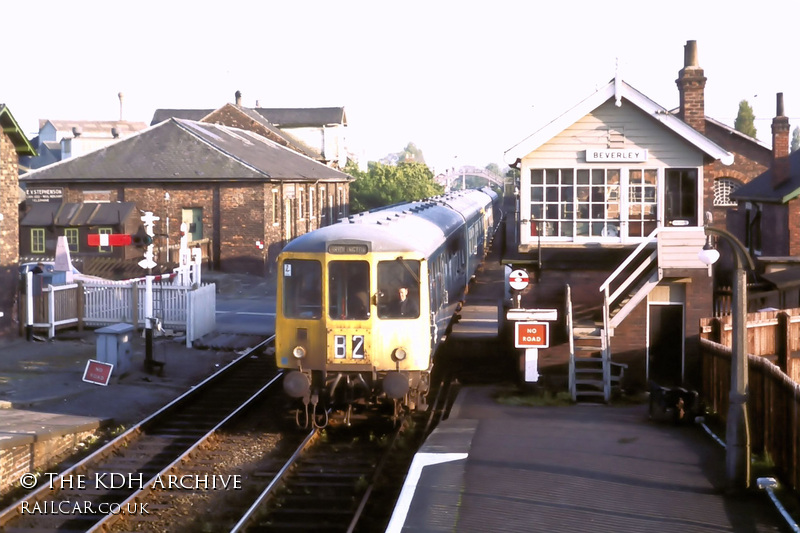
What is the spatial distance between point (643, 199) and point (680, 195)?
27.9 inches

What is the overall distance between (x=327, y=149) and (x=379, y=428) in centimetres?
5021

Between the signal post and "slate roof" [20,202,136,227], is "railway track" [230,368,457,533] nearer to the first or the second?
the signal post

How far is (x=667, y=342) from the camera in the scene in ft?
59.1

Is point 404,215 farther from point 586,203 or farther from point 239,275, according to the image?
point 239,275

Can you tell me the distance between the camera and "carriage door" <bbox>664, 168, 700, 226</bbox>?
17953 mm

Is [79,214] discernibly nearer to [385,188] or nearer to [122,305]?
[122,305]

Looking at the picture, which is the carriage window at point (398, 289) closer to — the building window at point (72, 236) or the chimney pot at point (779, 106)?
the chimney pot at point (779, 106)

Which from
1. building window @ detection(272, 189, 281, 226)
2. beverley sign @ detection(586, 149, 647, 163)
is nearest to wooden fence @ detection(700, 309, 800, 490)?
beverley sign @ detection(586, 149, 647, 163)

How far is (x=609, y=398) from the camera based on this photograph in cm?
1617

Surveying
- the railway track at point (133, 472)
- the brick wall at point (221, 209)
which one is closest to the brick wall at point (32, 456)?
the railway track at point (133, 472)

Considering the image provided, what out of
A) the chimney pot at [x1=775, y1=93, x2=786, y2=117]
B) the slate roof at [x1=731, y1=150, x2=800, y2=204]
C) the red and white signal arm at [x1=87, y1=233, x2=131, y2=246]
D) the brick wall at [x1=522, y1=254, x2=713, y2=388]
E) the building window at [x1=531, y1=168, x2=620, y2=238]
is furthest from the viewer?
the chimney pot at [x1=775, y1=93, x2=786, y2=117]

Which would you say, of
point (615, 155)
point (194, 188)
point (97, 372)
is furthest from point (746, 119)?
point (97, 372)

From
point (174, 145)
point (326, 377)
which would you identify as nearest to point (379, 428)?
point (326, 377)

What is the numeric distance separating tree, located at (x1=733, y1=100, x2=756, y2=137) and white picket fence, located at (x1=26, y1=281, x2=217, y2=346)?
51.6 m
